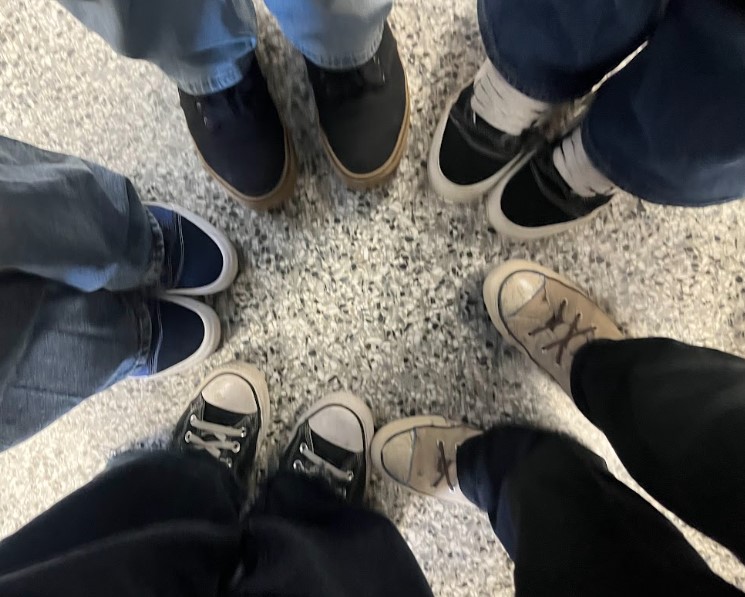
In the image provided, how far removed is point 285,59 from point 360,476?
64cm

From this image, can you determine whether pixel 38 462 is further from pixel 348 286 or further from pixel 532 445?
pixel 532 445

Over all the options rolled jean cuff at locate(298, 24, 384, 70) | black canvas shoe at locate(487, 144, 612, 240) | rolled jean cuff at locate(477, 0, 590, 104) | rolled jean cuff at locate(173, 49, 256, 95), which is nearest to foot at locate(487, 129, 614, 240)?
black canvas shoe at locate(487, 144, 612, 240)

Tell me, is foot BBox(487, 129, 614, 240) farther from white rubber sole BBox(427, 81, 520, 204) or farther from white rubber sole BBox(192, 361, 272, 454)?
white rubber sole BBox(192, 361, 272, 454)

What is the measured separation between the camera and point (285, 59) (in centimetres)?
83

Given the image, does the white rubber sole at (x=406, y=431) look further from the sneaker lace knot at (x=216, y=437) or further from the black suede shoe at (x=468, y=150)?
the black suede shoe at (x=468, y=150)

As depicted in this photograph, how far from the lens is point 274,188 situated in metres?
0.77

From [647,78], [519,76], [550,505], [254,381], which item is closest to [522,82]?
[519,76]

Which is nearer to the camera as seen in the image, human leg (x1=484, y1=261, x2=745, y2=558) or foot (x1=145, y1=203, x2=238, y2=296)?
human leg (x1=484, y1=261, x2=745, y2=558)

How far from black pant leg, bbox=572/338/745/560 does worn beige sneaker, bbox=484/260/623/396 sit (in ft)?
0.46

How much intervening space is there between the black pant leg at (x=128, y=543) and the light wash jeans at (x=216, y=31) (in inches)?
17.2

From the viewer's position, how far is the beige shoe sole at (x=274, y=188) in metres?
0.77

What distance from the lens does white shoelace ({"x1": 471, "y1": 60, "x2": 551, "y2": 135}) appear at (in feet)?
2.11

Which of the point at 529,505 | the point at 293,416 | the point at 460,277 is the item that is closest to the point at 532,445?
the point at 529,505

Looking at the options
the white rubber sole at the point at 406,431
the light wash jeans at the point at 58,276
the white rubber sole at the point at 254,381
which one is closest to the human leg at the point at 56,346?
the light wash jeans at the point at 58,276
